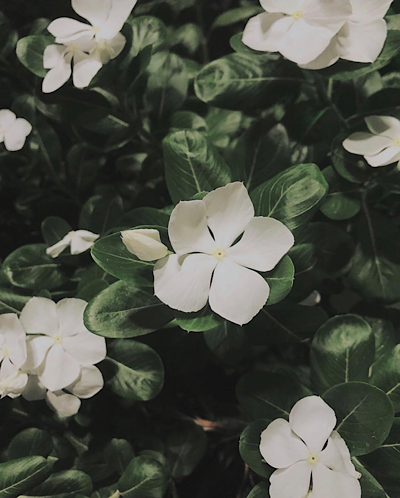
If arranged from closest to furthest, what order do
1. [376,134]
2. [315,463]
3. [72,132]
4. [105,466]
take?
[315,463]
[376,134]
[105,466]
[72,132]

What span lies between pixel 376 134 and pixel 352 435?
15.7 inches

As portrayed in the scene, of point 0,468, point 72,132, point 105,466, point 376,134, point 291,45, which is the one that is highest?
point 291,45

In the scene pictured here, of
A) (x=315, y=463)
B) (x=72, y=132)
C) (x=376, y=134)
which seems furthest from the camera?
(x=72, y=132)

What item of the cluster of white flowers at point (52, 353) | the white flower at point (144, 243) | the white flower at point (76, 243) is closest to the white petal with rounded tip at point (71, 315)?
the cluster of white flowers at point (52, 353)

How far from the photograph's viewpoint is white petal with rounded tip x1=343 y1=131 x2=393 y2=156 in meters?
0.70

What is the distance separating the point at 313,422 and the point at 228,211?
269 mm

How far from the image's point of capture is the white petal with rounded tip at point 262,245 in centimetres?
53

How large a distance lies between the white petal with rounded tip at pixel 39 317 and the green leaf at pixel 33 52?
343 mm

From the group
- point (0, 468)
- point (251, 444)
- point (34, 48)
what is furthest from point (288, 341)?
point (34, 48)

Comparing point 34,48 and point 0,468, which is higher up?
point 34,48

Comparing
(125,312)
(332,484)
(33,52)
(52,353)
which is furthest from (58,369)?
(33,52)

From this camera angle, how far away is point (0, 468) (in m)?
0.67

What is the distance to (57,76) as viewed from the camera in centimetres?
75

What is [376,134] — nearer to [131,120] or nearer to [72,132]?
[131,120]
